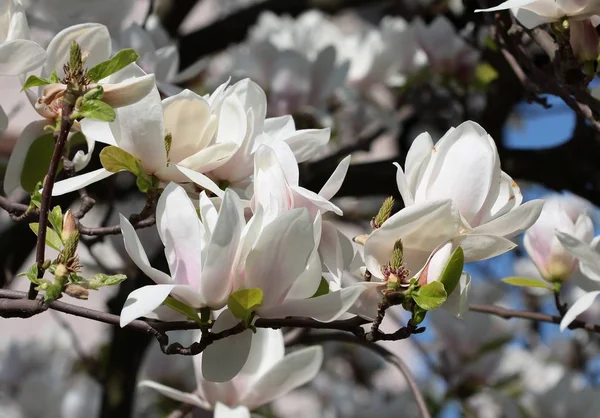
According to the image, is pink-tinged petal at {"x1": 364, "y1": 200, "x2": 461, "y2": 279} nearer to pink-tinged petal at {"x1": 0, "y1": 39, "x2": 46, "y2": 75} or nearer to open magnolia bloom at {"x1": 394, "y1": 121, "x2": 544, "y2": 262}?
open magnolia bloom at {"x1": 394, "y1": 121, "x2": 544, "y2": 262}

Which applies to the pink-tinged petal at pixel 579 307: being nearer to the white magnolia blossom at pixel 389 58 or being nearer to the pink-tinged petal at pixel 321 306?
the pink-tinged petal at pixel 321 306

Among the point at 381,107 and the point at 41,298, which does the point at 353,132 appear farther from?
the point at 41,298

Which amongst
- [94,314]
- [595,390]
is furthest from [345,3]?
[94,314]

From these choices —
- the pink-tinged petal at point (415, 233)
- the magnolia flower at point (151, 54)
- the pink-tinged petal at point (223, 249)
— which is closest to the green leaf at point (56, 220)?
the pink-tinged petal at point (223, 249)

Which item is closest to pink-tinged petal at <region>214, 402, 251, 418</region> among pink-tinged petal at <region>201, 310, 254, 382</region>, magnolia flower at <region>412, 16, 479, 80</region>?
pink-tinged petal at <region>201, 310, 254, 382</region>

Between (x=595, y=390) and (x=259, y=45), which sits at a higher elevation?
(x=259, y=45)

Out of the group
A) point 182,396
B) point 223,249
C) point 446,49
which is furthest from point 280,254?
point 446,49
